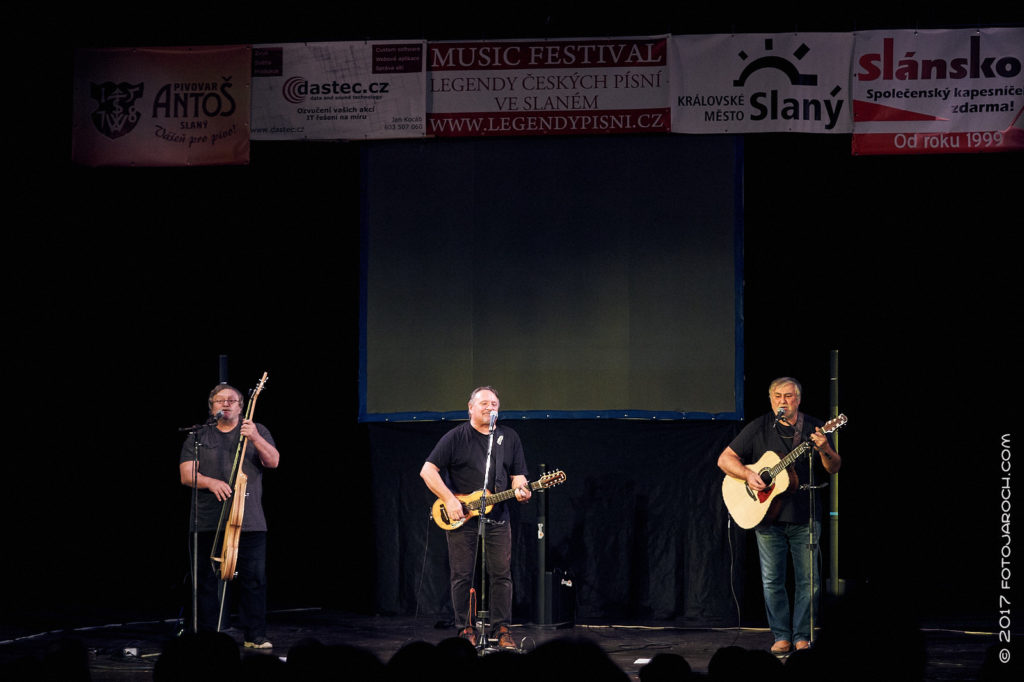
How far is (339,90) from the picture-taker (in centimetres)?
1055

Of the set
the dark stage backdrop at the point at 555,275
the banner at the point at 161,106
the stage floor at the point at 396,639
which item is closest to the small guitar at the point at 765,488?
the stage floor at the point at 396,639

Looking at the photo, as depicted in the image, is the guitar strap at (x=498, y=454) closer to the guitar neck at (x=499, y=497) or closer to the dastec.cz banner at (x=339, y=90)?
the guitar neck at (x=499, y=497)

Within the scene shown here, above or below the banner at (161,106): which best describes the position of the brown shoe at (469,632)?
below

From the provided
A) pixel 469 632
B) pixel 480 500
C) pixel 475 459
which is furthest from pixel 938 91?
pixel 469 632

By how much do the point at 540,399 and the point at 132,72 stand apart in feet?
14.8

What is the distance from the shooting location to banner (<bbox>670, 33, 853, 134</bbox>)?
1003 cm

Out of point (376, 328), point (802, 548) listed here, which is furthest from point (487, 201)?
point (802, 548)

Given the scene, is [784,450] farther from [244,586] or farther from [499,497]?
[244,586]

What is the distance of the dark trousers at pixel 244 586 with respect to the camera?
28.6ft

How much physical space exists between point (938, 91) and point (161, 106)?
646 cm

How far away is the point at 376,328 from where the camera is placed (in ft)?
35.6

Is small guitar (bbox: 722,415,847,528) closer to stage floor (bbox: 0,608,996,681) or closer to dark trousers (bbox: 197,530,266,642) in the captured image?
stage floor (bbox: 0,608,996,681)

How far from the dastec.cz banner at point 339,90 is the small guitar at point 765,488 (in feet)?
13.1

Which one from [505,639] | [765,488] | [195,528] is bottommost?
[505,639]
